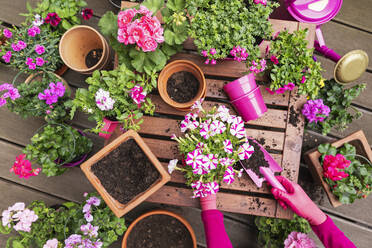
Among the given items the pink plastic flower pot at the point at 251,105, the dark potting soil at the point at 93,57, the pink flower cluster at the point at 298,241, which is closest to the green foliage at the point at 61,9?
the dark potting soil at the point at 93,57

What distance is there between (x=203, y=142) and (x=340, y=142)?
42.1 inches

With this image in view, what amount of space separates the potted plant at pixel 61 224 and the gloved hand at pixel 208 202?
2.02 ft

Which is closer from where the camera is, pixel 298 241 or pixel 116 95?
pixel 116 95

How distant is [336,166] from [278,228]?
0.66 metres

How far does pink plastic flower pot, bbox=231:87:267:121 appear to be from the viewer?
1371mm

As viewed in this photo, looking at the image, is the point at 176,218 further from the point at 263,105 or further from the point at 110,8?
the point at 110,8

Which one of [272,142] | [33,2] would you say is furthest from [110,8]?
[272,142]

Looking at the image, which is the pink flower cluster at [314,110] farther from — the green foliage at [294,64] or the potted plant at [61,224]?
the potted plant at [61,224]

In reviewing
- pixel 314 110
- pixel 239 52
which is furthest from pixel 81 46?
pixel 314 110

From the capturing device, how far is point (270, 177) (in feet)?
4.60

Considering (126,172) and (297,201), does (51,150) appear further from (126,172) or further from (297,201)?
(297,201)

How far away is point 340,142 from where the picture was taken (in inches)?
65.8

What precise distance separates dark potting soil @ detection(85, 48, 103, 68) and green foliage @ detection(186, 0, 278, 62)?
3.09 ft

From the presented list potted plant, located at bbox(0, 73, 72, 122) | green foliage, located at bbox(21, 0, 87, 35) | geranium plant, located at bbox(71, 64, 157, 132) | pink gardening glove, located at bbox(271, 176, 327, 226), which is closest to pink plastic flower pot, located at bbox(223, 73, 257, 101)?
geranium plant, located at bbox(71, 64, 157, 132)
